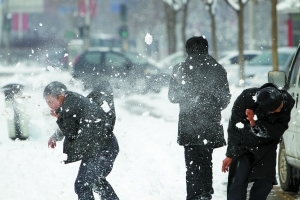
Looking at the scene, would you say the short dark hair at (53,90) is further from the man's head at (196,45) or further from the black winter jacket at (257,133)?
the man's head at (196,45)

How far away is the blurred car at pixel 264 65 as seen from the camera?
80.5ft

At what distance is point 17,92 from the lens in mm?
13734

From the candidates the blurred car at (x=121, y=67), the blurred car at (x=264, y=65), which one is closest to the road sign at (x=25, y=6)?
the blurred car at (x=121, y=67)

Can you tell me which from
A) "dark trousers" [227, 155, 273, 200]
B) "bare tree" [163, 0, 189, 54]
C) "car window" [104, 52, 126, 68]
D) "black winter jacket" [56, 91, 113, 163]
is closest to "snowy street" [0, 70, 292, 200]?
"black winter jacket" [56, 91, 113, 163]

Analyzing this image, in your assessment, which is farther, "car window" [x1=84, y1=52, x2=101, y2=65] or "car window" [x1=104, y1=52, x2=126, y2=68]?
"car window" [x1=84, y1=52, x2=101, y2=65]

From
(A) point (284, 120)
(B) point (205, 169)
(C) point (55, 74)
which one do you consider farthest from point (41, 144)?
(A) point (284, 120)

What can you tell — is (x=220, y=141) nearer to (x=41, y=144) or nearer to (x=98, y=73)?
(x=41, y=144)

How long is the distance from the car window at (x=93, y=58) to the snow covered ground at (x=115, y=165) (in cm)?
925

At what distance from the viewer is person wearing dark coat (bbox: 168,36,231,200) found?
7824 millimetres

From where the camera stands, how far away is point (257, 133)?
641 centimetres

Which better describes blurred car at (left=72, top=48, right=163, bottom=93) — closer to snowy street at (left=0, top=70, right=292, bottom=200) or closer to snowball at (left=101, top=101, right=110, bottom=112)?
snowy street at (left=0, top=70, right=292, bottom=200)

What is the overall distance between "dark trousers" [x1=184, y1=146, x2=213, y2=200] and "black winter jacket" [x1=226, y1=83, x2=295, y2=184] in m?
1.32

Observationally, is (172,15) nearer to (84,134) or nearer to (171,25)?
(171,25)

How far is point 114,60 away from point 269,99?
61.6 feet
